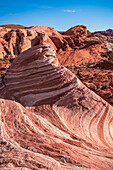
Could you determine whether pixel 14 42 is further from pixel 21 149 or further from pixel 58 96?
pixel 21 149

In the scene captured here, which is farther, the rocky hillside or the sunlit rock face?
the rocky hillside

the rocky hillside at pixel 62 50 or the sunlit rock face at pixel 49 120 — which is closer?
the sunlit rock face at pixel 49 120

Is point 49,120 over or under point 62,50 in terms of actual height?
under

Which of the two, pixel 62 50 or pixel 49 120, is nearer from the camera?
pixel 49 120

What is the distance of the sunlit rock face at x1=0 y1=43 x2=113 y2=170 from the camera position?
3209 mm

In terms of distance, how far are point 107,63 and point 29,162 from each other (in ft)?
68.3

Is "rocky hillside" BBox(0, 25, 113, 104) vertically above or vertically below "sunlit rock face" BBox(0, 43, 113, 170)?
above

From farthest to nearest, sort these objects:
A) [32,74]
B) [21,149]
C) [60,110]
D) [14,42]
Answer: [14,42], [32,74], [60,110], [21,149]

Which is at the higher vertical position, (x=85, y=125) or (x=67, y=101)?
(x=67, y=101)

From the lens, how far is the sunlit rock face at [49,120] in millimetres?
3209

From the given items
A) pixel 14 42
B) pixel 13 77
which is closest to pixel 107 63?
pixel 14 42

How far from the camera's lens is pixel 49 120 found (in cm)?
471

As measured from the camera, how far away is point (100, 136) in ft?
15.0

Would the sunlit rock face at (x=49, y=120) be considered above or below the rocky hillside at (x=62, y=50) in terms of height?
below
